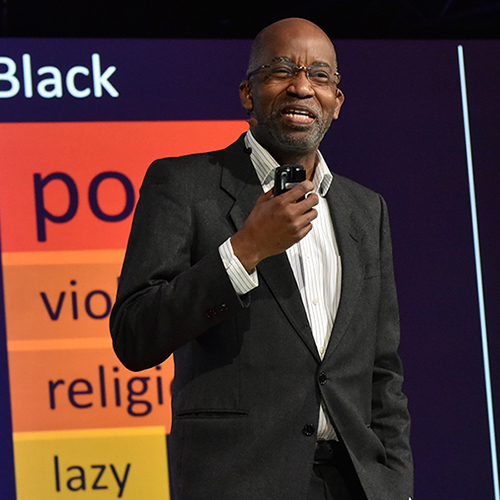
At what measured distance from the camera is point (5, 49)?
352cm

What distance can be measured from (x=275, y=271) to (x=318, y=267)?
0.50 feet

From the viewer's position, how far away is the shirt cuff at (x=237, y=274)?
63.9 inches

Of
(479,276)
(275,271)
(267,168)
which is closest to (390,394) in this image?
(275,271)

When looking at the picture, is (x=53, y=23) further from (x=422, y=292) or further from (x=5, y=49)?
(x=422, y=292)

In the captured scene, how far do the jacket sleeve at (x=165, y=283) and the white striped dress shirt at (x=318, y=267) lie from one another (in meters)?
0.21

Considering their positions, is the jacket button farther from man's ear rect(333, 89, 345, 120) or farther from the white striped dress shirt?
man's ear rect(333, 89, 345, 120)

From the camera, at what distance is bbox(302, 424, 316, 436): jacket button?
1752 mm

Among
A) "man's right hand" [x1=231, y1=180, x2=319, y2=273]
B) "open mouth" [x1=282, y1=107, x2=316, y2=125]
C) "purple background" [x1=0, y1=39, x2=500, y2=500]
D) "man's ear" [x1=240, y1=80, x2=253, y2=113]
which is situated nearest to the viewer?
"man's right hand" [x1=231, y1=180, x2=319, y2=273]

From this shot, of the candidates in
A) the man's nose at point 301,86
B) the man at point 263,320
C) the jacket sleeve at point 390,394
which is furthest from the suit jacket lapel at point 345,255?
the man's nose at point 301,86

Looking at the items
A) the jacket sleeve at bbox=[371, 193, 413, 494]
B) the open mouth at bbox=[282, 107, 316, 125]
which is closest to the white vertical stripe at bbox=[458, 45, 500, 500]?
the jacket sleeve at bbox=[371, 193, 413, 494]

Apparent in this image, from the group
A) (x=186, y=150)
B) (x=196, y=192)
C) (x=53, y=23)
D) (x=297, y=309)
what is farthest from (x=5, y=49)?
(x=297, y=309)

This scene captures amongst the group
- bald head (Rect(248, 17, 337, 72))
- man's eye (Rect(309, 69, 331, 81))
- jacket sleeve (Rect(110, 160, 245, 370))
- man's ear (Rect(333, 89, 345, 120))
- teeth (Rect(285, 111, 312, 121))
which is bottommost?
jacket sleeve (Rect(110, 160, 245, 370))

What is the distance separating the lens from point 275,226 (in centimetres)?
158

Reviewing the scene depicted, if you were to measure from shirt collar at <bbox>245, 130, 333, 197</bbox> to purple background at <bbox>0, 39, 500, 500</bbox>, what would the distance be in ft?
5.39
